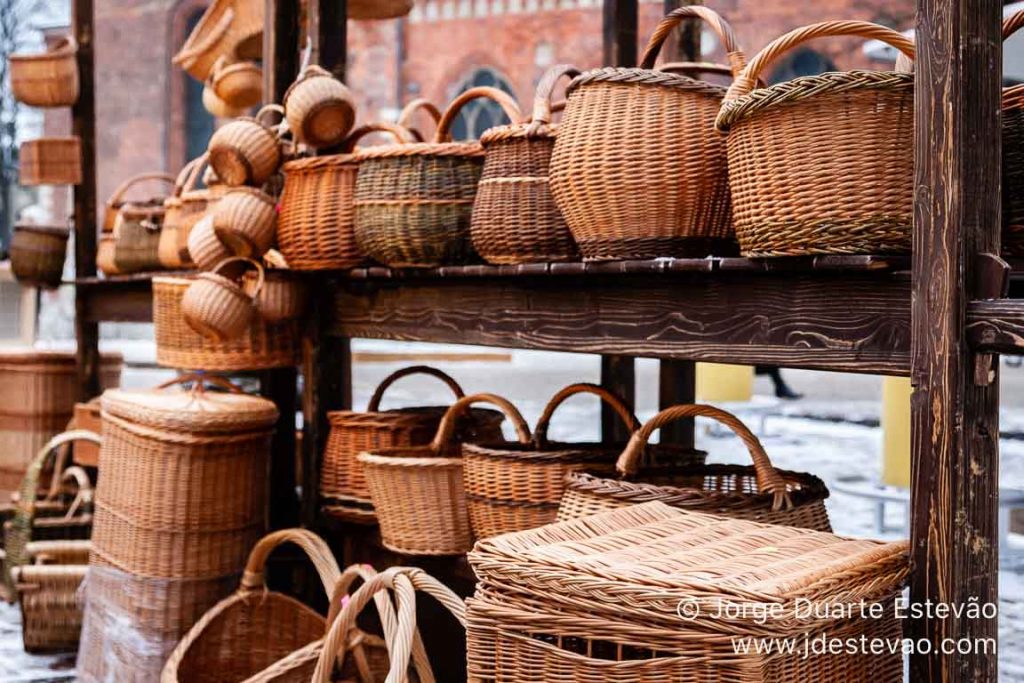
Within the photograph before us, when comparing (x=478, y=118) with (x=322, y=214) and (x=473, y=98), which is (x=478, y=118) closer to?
(x=322, y=214)

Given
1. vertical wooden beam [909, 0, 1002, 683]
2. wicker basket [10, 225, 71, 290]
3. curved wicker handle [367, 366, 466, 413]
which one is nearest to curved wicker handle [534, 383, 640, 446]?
curved wicker handle [367, 366, 466, 413]

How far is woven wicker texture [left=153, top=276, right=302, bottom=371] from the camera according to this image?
398cm

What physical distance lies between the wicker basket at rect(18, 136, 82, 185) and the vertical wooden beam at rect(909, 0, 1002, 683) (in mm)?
4816

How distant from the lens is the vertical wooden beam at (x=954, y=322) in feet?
6.59

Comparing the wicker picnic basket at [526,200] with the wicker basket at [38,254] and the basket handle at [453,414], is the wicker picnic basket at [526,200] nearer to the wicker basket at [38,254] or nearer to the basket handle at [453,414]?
the basket handle at [453,414]

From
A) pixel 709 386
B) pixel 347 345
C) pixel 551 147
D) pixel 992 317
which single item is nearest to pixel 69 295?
pixel 709 386

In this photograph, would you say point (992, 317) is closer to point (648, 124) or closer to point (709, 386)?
point (648, 124)

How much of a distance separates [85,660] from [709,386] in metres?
6.32

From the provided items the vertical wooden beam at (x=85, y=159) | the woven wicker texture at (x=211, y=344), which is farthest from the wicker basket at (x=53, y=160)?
the woven wicker texture at (x=211, y=344)

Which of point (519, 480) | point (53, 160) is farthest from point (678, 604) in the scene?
point (53, 160)

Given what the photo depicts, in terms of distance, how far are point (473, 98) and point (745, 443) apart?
1335mm

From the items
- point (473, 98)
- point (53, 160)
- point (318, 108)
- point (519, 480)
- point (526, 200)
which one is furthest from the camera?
point (53, 160)

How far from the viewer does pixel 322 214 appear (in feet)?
11.9

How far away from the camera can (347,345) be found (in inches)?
168
